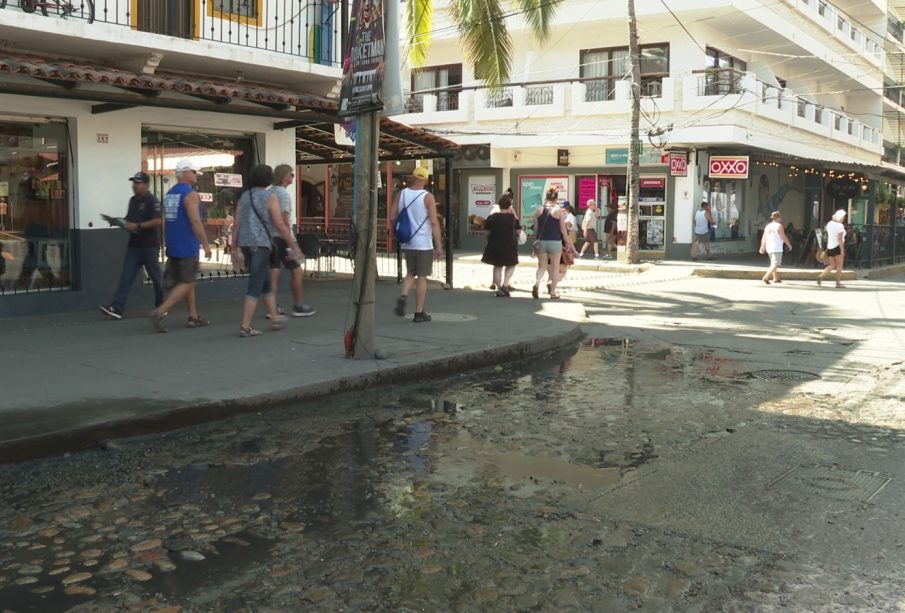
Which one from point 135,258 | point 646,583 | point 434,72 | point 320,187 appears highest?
point 434,72

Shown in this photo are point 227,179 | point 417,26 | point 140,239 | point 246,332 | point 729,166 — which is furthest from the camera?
point 729,166

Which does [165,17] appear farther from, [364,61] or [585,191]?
[585,191]

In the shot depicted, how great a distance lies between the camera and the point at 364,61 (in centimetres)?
822

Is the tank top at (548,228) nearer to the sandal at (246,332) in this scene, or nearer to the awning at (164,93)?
the awning at (164,93)

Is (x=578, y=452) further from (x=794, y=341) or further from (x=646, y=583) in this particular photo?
(x=794, y=341)

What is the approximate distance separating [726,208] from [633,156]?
822 cm

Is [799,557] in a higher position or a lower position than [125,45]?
lower

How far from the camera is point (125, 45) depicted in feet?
37.6

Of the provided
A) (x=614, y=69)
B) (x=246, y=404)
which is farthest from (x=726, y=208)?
(x=246, y=404)

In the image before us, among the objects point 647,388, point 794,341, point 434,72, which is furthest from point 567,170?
point 647,388

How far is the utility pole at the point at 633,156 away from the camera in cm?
2331

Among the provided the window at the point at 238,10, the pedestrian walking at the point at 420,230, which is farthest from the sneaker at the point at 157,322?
the window at the point at 238,10

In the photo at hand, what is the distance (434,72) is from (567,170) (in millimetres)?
Answer: 6831

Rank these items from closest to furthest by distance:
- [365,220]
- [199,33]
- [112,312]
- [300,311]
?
1. [365,220]
2. [112,312]
3. [300,311]
4. [199,33]
